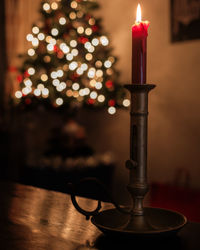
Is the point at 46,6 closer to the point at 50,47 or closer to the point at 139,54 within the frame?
the point at 50,47

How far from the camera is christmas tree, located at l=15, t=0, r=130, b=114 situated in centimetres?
336

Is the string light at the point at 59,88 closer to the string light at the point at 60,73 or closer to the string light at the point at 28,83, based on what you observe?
the string light at the point at 60,73

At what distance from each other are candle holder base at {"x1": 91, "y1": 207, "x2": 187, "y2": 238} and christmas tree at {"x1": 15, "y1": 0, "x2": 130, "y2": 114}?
269 centimetres

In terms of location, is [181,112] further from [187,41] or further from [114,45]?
[114,45]

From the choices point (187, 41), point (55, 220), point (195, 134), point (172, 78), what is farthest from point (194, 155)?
point (55, 220)

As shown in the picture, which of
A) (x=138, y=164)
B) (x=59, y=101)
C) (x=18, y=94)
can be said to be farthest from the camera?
(x=18, y=94)

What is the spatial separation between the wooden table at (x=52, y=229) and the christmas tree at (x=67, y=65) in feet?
8.08

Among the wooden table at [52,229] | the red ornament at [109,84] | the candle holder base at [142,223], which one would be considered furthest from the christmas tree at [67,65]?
the candle holder base at [142,223]

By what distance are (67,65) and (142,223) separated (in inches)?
114

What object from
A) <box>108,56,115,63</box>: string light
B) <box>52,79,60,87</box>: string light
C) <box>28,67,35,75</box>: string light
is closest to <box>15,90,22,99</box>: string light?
<box>28,67,35,75</box>: string light

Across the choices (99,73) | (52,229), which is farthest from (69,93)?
(52,229)

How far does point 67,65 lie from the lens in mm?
3396

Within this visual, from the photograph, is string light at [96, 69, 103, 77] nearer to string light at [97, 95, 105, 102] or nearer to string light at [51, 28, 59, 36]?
string light at [97, 95, 105, 102]

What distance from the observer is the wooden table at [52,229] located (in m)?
0.58
